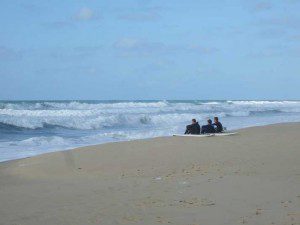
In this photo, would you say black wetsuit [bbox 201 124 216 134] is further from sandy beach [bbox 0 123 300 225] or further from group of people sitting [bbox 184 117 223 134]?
sandy beach [bbox 0 123 300 225]

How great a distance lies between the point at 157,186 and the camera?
25.2ft

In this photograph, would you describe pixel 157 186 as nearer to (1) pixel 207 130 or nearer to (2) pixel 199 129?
(2) pixel 199 129

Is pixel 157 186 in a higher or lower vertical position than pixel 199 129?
lower

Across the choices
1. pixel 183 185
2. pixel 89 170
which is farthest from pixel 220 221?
pixel 89 170

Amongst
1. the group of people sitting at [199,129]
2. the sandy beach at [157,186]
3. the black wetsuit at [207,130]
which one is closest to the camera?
the sandy beach at [157,186]

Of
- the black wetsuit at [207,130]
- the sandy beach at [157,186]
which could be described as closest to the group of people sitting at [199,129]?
the black wetsuit at [207,130]

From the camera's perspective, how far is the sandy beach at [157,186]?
5746 millimetres

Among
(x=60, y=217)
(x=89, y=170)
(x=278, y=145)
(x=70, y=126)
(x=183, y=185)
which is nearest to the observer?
(x=60, y=217)

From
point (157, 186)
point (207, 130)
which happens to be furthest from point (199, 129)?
point (157, 186)

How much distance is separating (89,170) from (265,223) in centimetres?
544

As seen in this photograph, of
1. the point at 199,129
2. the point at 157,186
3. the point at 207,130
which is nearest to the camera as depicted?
the point at 157,186

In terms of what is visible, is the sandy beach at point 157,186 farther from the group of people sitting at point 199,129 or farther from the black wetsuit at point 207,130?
the black wetsuit at point 207,130

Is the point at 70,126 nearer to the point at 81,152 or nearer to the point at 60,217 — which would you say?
the point at 81,152

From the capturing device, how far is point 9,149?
1497cm
